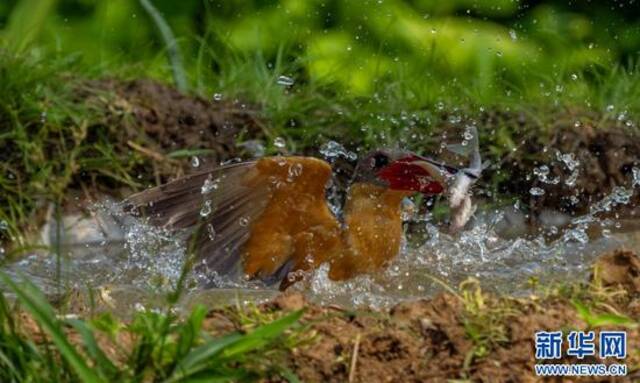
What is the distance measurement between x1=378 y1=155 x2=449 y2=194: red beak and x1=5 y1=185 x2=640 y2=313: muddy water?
26 centimetres

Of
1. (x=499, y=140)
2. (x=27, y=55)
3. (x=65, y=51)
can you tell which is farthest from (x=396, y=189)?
(x=65, y=51)

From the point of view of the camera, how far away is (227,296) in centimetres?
451

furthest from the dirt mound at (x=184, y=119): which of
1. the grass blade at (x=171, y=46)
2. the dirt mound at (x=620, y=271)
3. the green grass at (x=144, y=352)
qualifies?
the green grass at (x=144, y=352)

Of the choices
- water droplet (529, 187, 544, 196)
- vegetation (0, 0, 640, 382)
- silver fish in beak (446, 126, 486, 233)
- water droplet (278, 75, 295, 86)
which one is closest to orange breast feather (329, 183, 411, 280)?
silver fish in beak (446, 126, 486, 233)

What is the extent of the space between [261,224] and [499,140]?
5.70 feet

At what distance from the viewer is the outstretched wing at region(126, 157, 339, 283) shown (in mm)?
4496

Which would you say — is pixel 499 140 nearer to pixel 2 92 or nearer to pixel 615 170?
pixel 615 170

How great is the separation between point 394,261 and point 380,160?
0.34m

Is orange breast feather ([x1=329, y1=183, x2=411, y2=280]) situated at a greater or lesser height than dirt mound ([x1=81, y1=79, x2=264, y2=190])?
lesser

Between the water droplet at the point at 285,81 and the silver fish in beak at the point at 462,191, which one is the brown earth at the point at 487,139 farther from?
the silver fish in beak at the point at 462,191

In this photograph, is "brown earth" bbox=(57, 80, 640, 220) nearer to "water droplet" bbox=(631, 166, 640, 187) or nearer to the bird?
"water droplet" bbox=(631, 166, 640, 187)

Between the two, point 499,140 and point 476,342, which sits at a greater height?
point 499,140

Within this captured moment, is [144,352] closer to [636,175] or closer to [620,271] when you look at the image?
[620,271]

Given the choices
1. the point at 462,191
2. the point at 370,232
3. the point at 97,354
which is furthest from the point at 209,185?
the point at 97,354
